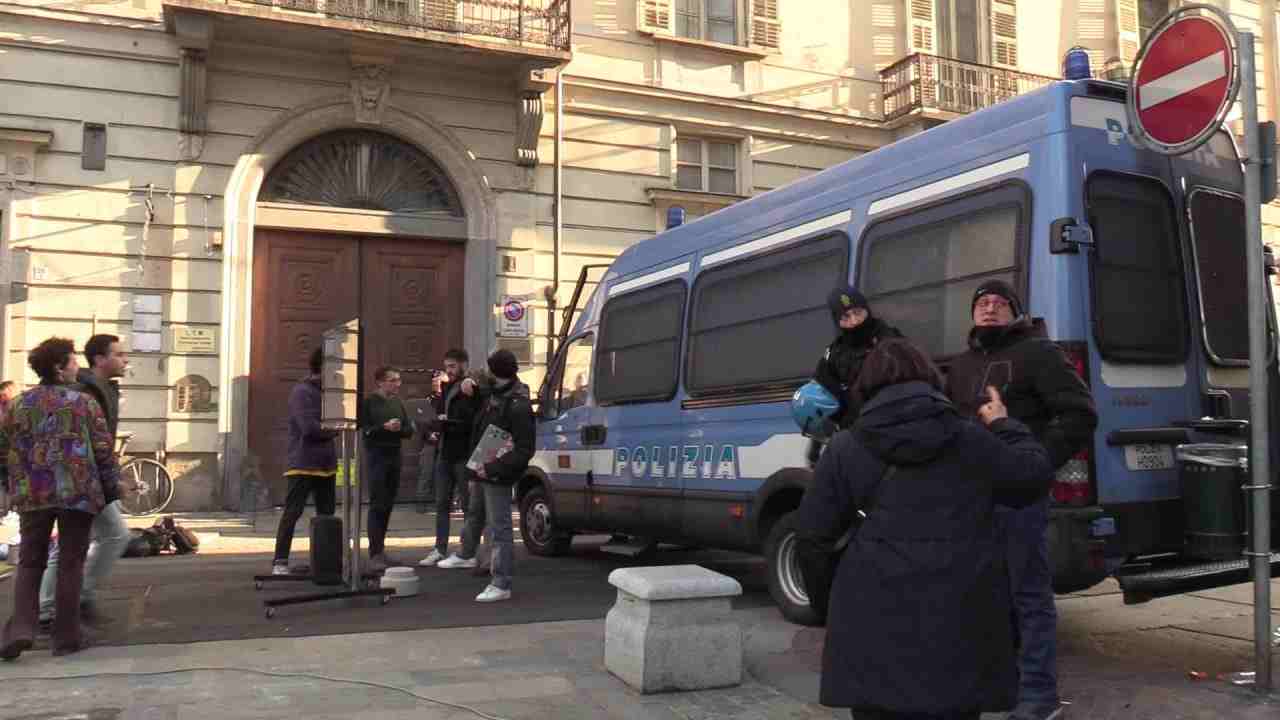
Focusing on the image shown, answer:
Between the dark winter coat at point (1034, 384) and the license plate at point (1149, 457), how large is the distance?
78 cm

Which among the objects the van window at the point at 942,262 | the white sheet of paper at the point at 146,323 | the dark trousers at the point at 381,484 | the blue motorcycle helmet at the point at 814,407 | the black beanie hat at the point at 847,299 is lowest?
the dark trousers at the point at 381,484

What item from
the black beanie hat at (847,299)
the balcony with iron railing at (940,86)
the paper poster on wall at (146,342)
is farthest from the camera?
the balcony with iron railing at (940,86)

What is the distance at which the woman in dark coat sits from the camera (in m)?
2.62

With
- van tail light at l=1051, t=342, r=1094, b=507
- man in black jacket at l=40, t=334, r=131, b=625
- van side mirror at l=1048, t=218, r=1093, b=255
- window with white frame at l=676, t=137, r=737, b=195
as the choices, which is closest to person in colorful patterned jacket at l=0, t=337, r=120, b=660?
man in black jacket at l=40, t=334, r=131, b=625

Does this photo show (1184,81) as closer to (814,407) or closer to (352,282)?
(814,407)

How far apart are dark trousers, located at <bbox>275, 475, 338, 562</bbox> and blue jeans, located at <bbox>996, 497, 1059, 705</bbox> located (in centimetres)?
539

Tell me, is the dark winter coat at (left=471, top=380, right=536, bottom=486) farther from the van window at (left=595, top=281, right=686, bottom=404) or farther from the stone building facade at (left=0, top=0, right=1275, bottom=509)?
the stone building facade at (left=0, top=0, right=1275, bottom=509)

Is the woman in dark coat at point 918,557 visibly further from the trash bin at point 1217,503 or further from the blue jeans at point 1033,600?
the trash bin at point 1217,503

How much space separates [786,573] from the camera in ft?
20.7

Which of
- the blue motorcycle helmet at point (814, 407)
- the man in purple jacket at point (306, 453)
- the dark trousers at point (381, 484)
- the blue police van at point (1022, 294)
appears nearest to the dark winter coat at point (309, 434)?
the man in purple jacket at point (306, 453)

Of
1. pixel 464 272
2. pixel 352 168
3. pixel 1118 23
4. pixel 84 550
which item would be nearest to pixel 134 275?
pixel 352 168

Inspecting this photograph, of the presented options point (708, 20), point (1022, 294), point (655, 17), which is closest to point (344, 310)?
point (655, 17)

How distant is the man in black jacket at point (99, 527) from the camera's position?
6109mm

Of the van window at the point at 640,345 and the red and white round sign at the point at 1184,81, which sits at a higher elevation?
the red and white round sign at the point at 1184,81
